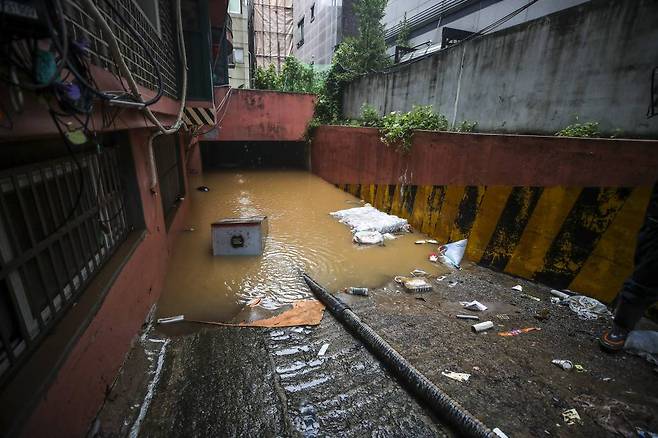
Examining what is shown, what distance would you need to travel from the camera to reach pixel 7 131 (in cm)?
127

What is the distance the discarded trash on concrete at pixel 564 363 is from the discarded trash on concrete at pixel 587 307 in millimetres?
934

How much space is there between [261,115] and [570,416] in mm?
11389

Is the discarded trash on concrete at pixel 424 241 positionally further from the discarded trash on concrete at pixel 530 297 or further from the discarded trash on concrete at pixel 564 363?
the discarded trash on concrete at pixel 564 363

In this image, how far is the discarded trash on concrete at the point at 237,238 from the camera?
4930mm

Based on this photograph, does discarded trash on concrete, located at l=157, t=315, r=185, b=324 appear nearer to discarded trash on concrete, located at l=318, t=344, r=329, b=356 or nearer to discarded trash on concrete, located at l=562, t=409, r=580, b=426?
discarded trash on concrete, located at l=318, t=344, r=329, b=356

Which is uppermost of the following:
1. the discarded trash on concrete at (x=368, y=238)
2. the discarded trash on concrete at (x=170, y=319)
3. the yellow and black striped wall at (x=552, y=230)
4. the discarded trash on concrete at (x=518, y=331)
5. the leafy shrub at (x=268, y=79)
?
the leafy shrub at (x=268, y=79)

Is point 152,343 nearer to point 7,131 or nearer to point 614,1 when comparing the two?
point 7,131

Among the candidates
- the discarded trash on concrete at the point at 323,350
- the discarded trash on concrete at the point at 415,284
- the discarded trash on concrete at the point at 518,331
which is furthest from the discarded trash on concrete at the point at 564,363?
the discarded trash on concrete at the point at 323,350

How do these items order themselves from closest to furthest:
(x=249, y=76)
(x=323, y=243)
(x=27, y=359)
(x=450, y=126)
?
1. (x=27, y=359)
2. (x=323, y=243)
3. (x=450, y=126)
4. (x=249, y=76)

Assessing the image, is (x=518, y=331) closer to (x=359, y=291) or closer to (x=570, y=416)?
(x=570, y=416)

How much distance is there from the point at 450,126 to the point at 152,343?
23.5ft

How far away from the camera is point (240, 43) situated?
17.6 m

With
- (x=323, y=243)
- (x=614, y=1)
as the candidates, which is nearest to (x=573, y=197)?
(x=614, y=1)

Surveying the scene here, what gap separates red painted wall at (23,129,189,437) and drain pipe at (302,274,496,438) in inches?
80.0
